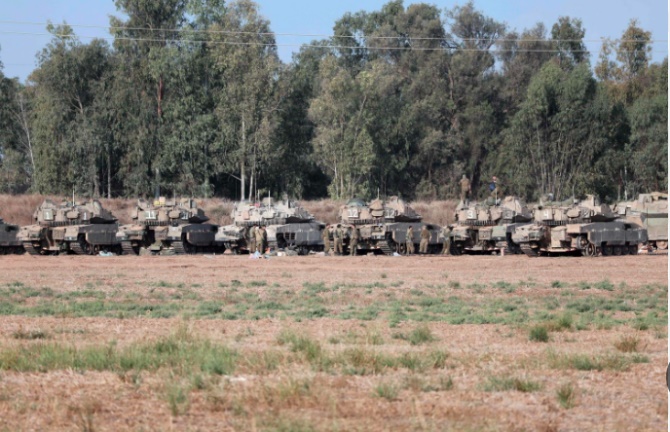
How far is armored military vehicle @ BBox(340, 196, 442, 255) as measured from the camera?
131 ft

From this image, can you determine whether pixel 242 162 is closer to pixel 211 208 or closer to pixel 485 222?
pixel 211 208

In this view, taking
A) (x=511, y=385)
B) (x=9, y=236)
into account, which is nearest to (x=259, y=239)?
(x=9, y=236)

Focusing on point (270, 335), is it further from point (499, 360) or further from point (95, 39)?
point (95, 39)

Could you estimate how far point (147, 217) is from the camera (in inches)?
1635

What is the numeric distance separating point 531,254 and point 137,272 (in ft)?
46.7

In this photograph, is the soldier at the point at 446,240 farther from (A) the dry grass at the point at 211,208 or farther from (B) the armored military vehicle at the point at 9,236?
(B) the armored military vehicle at the point at 9,236

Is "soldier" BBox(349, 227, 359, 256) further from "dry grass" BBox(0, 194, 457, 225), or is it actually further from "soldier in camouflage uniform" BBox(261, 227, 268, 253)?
"dry grass" BBox(0, 194, 457, 225)

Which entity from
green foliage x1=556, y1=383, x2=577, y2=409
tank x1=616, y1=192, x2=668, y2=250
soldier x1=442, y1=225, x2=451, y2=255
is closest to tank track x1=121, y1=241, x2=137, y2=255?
soldier x1=442, y1=225, x2=451, y2=255

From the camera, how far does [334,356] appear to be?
1195 cm

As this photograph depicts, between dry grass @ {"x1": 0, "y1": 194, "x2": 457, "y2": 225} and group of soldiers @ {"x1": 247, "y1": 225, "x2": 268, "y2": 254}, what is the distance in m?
13.8

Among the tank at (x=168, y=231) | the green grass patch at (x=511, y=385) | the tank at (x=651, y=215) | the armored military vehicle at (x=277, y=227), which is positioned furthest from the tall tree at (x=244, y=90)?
the green grass patch at (x=511, y=385)

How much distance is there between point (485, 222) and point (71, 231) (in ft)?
50.2

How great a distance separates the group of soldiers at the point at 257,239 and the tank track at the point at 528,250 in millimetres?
9155

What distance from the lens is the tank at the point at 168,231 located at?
40.3 m
